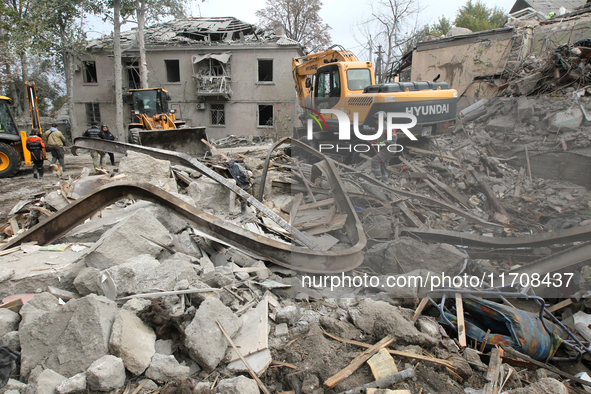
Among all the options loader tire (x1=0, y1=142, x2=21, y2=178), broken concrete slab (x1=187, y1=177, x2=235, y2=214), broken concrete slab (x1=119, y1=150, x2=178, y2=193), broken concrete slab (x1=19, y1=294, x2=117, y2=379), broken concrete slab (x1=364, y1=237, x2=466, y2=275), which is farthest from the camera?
loader tire (x1=0, y1=142, x2=21, y2=178)

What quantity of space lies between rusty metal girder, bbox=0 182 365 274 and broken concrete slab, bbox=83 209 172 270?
26 cm

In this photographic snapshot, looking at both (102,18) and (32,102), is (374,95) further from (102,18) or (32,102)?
(102,18)

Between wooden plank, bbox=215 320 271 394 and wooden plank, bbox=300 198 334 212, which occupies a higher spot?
wooden plank, bbox=300 198 334 212

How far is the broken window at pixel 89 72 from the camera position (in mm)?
23177

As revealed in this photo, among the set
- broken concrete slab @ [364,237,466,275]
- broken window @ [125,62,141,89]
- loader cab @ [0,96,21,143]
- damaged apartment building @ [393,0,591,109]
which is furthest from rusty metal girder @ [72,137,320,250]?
broken window @ [125,62,141,89]

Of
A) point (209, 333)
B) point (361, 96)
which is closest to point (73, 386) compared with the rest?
point (209, 333)

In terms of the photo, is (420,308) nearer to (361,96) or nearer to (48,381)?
(48,381)

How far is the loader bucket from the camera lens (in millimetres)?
9289

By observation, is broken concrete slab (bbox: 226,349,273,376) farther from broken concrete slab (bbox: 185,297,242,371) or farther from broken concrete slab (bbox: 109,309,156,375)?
broken concrete slab (bbox: 109,309,156,375)

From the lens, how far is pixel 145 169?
17.3ft

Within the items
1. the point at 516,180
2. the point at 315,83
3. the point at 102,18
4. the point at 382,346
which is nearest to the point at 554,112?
the point at 315,83

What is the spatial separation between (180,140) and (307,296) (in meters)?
7.79

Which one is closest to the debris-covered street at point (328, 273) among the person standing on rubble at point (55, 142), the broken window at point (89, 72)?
the person standing on rubble at point (55, 142)

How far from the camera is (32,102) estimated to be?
11.4 m
